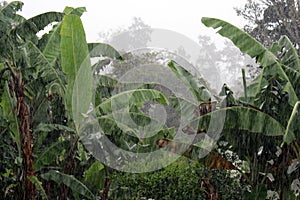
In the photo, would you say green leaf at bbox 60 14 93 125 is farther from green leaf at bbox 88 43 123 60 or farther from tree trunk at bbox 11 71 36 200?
green leaf at bbox 88 43 123 60

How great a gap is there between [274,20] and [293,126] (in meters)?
13.1

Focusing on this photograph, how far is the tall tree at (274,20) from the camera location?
16.2m

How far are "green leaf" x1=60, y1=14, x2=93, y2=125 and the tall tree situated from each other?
39.8 ft

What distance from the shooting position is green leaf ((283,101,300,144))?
179 inches

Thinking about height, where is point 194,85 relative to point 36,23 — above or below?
below

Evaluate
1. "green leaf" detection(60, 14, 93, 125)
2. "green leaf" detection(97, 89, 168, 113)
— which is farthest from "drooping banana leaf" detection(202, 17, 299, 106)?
"green leaf" detection(60, 14, 93, 125)

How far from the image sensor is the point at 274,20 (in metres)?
17.2

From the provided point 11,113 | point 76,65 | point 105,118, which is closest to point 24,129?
point 11,113

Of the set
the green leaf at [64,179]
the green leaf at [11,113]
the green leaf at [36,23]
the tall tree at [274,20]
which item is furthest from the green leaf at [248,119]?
the tall tree at [274,20]

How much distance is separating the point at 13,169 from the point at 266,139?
291 cm

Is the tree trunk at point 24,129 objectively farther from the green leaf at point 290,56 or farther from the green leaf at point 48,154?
the green leaf at point 290,56

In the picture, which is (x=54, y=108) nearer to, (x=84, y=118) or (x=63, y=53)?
(x=84, y=118)

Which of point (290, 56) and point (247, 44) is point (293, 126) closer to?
point (247, 44)

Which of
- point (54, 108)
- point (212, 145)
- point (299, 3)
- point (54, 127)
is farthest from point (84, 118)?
point (299, 3)
